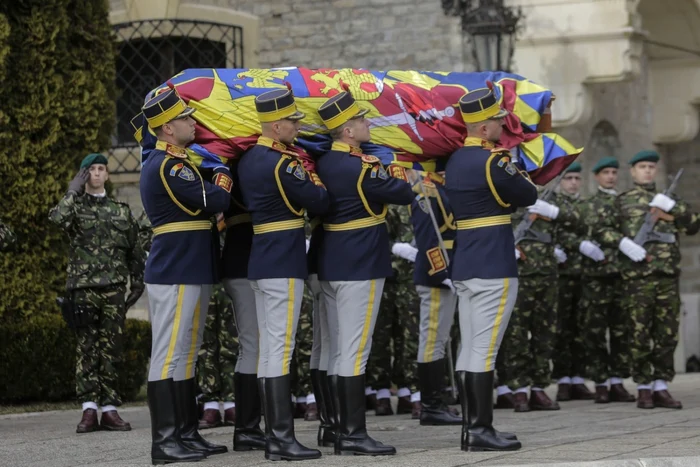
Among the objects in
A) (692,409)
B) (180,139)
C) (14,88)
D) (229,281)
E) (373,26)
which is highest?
(373,26)

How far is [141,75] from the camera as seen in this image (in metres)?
15.5

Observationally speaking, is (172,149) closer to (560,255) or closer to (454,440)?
(454,440)

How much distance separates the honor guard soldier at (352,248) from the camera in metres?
8.16

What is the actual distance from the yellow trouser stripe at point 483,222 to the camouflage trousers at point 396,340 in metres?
2.67

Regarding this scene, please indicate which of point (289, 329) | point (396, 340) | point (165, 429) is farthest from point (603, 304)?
point (165, 429)

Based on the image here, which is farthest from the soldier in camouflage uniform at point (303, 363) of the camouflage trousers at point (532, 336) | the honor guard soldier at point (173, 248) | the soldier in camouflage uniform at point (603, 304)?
the honor guard soldier at point (173, 248)

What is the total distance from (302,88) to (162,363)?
1804 millimetres

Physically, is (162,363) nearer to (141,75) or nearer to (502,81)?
(502,81)

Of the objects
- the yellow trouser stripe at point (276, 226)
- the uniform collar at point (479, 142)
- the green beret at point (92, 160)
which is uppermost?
the green beret at point (92, 160)

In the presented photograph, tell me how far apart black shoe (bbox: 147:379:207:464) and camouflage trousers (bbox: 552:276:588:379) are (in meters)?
4.86

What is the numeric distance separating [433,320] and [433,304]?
0.35 feet

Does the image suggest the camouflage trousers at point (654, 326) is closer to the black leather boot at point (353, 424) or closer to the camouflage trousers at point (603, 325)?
the camouflage trousers at point (603, 325)

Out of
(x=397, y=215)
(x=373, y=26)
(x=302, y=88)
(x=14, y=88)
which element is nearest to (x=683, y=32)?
(x=373, y=26)

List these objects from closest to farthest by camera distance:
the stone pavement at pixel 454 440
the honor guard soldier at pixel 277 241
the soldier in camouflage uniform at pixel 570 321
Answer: the stone pavement at pixel 454 440, the honor guard soldier at pixel 277 241, the soldier in camouflage uniform at pixel 570 321
